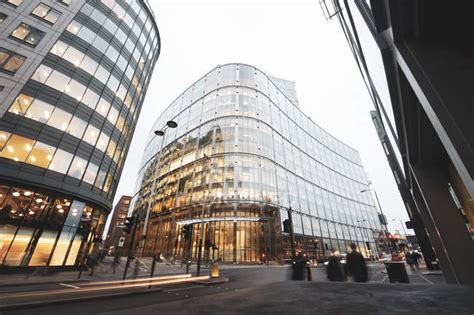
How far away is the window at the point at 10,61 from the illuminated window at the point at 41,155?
7.34m

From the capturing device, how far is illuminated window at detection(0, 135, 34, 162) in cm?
1732

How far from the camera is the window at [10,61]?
62.0ft

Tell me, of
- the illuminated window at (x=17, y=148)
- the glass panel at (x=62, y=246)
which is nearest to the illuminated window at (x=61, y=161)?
the illuminated window at (x=17, y=148)

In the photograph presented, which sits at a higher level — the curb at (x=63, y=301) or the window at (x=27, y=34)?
the window at (x=27, y=34)

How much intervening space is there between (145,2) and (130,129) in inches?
873

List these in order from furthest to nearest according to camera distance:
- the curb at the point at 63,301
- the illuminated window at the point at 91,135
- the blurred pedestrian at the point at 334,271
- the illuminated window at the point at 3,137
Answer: the illuminated window at the point at 91,135, the illuminated window at the point at 3,137, the blurred pedestrian at the point at 334,271, the curb at the point at 63,301

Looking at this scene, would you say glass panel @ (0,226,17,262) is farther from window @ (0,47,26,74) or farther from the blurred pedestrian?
the blurred pedestrian

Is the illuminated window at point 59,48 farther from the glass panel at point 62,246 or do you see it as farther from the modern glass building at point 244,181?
the modern glass building at point 244,181

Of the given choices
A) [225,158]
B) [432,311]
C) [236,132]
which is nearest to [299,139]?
[236,132]

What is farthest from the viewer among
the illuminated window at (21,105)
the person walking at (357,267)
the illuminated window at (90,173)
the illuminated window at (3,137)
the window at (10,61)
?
the illuminated window at (90,173)

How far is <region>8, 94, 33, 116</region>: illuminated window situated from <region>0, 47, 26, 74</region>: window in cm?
256

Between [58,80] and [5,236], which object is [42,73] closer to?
[58,80]

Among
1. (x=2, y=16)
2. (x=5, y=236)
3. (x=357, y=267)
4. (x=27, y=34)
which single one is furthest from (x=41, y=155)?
(x=357, y=267)

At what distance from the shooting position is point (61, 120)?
21.1 m
